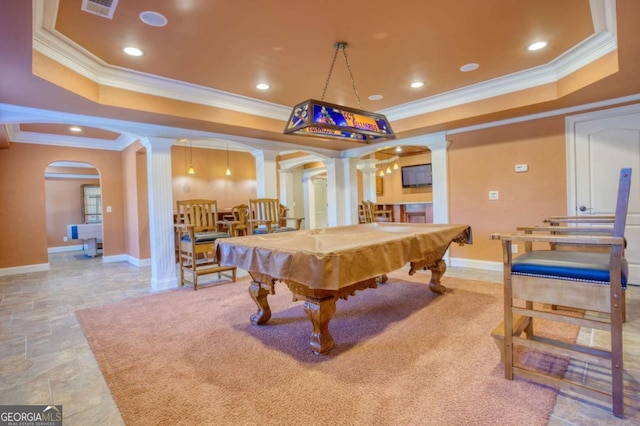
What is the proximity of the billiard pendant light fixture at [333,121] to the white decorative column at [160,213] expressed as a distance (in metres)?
2.41

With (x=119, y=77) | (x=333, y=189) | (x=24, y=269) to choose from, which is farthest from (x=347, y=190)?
(x=24, y=269)

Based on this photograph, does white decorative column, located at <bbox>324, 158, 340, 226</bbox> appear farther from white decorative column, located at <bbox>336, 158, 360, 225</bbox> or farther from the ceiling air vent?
the ceiling air vent

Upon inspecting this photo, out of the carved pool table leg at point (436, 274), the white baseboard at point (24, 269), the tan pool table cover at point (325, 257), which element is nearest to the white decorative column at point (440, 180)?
the carved pool table leg at point (436, 274)

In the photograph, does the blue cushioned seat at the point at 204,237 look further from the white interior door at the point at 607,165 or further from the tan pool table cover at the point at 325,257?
the white interior door at the point at 607,165

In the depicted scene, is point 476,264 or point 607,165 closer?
point 607,165

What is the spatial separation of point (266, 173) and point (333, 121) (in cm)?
313

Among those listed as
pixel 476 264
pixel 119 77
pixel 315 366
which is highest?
pixel 119 77

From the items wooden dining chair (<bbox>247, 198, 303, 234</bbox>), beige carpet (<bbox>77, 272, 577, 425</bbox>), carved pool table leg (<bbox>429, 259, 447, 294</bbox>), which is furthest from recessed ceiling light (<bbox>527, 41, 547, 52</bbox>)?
wooden dining chair (<bbox>247, 198, 303, 234</bbox>)

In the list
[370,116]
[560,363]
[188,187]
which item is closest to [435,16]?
[370,116]

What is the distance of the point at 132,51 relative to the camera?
2.97 metres

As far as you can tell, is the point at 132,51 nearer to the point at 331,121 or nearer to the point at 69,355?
the point at 331,121

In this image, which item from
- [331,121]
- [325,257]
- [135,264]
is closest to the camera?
[325,257]

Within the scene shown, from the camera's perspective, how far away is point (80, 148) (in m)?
6.37

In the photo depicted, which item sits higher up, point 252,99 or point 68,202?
point 252,99
